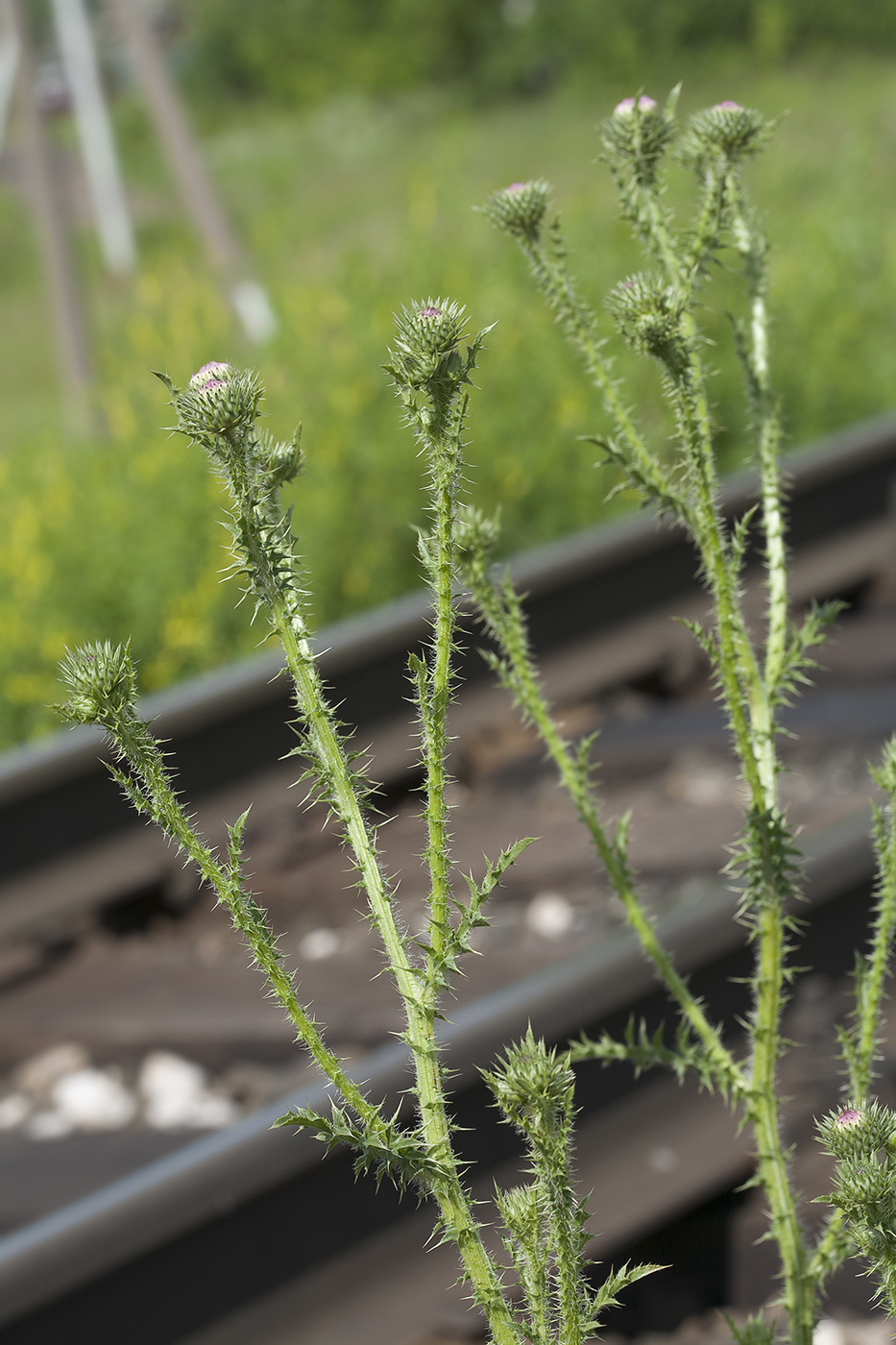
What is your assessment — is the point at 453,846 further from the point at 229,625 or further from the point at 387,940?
the point at 387,940

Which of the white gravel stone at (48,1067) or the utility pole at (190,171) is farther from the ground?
the utility pole at (190,171)

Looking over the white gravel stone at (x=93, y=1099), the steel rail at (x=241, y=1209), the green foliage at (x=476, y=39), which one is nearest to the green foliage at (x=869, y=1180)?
the steel rail at (x=241, y=1209)

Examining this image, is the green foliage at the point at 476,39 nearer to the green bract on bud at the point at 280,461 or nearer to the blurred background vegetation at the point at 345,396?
the blurred background vegetation at the point at 345,396

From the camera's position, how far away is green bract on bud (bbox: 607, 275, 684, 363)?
0.75 meters

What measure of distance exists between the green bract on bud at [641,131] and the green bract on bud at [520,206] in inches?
2.5

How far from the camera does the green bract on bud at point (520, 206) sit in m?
0.93

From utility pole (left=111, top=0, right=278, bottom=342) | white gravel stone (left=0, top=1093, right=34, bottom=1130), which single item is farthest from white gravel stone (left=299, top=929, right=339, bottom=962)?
utility pole (left=111, top=0, right=278, bottom=342)

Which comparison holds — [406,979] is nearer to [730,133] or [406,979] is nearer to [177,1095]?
[730,133]

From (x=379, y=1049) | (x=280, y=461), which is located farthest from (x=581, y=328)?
(x=379, y=1049)

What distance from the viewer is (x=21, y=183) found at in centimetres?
818

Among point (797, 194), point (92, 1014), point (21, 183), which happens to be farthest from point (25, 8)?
point (797, 194)

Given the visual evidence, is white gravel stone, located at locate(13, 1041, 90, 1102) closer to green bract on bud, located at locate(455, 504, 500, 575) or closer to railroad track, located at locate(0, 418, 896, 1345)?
railroad track, located at locate(0, 418, 896, 1345)

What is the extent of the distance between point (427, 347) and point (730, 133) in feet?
1.29

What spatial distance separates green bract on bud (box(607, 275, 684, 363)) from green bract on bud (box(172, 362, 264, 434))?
0.74 ft
